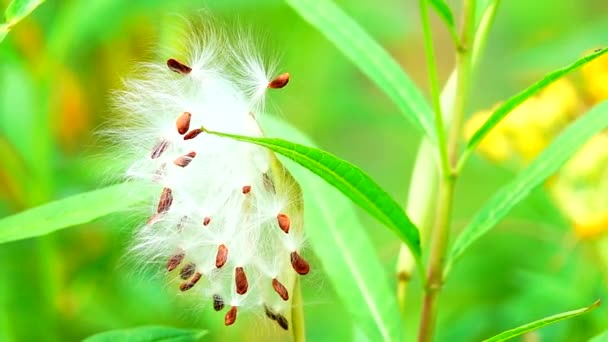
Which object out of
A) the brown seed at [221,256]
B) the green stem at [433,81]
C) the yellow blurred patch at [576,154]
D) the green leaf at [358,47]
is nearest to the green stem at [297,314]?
the brown seed at [221,256]

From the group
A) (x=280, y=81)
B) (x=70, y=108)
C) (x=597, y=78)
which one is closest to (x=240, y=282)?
(x=280, y=81)

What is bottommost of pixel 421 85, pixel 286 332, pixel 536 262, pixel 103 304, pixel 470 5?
pixel 286 332

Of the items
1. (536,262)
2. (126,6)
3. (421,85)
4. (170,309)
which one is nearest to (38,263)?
(170,309)

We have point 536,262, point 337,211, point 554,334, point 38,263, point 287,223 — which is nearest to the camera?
point 287,223

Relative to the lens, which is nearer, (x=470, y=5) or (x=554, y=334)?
(x=470, y=5)

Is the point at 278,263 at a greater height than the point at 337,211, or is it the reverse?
the point at 337,211

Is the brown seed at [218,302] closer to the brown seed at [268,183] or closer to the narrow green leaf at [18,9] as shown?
the brown seed at [268,183]

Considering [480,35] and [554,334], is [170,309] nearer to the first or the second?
[554,334]

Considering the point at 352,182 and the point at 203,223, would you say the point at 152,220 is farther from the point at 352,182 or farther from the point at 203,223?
the point at 352,182

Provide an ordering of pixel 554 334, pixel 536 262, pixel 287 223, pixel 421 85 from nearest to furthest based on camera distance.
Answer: pixel 287 223 → pixel 554 334 → pixel 536 262 → pixel 421 85
